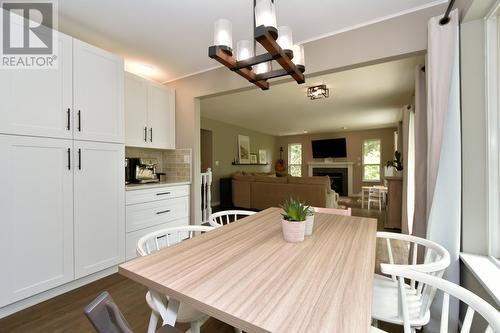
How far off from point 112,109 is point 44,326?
1829 mm

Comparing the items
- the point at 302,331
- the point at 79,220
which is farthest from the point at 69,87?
the point at 302,331

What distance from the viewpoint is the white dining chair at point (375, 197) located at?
553 centimetres

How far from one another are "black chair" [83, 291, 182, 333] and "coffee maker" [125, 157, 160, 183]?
2587mm

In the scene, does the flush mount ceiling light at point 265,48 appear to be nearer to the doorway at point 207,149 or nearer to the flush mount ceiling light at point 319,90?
the flush mount ceiling light at point 319,90

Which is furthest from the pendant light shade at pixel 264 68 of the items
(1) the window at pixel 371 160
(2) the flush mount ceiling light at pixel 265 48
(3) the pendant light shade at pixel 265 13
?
(1) the window at pixel 371 160

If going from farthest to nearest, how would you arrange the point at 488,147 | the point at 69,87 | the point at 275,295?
the point at 69,87
the point at 488,147
the point at 275,295

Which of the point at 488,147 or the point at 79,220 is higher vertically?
the point at 488,147

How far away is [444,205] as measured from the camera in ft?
4.96

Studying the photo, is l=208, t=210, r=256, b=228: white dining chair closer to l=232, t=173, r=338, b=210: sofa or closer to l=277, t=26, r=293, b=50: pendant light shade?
l=277, t=26, r=293, b=50: pendant light shade

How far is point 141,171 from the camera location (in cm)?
295

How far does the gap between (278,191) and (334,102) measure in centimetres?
221

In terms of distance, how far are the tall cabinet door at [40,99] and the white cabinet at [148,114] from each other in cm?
71

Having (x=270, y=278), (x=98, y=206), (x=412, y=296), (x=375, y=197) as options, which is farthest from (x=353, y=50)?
(x=375, y=197)

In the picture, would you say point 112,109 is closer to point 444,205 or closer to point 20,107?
point 20,107
